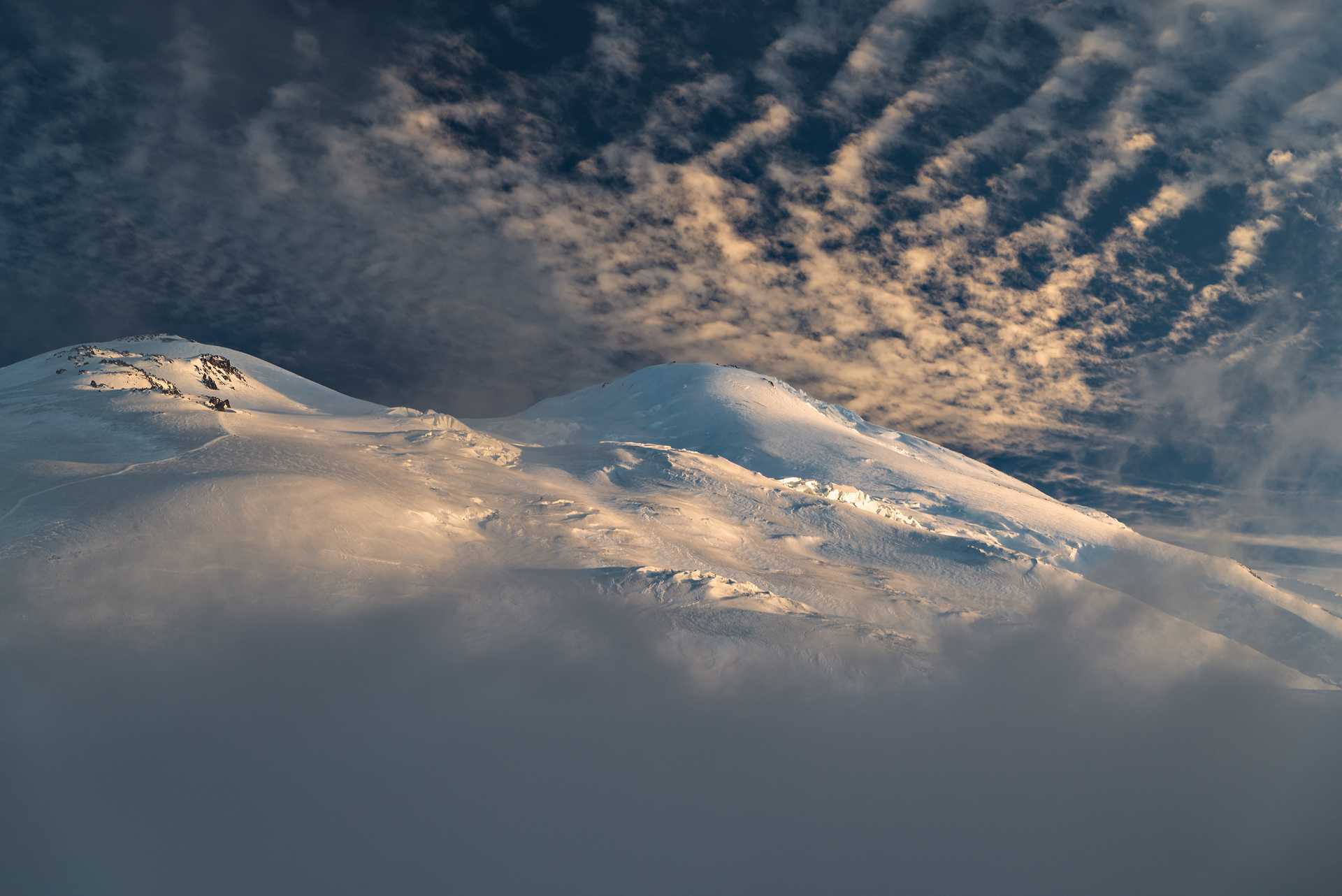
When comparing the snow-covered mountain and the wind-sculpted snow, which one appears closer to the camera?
the wind-sculpted snow

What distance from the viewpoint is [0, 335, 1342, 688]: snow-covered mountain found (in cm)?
2377

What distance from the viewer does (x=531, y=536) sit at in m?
32.3

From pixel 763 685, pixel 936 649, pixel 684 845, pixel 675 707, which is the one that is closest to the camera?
pixel 684 845

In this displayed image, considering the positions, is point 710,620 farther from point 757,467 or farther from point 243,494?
point 757,467

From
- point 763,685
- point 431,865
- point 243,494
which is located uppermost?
point 243,494

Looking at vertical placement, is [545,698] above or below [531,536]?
below

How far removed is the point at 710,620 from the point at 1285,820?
60.6 ft

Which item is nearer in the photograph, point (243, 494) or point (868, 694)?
point (868, 694)

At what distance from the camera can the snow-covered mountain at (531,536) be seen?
936 inches

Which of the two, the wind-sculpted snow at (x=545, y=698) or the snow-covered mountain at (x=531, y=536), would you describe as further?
the snow-covered mountain at (x=531, y=536)

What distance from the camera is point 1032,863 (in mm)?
17672

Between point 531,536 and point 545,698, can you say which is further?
point 531,536

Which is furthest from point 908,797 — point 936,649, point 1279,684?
point 1279,684

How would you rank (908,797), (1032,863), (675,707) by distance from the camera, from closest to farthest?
(1032,863), (908,797), (675,707)
